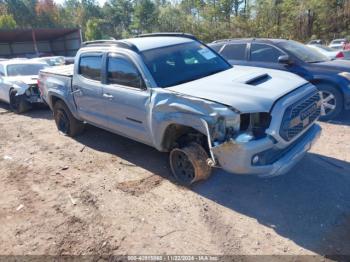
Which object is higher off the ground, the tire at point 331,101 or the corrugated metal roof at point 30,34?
the corrugated metal roof at point 30,34

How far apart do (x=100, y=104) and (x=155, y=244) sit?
2.61 m

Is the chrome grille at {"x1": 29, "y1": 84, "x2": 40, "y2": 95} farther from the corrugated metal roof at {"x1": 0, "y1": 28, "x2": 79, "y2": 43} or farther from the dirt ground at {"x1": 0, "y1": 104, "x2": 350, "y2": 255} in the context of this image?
the corrugated metal roof at {"x1": 0, "y1": 28, "x2": 79, "y2": 43}

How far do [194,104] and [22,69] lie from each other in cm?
845

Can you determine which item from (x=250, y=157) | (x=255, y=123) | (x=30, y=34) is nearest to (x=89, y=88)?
(x=255, y=123)

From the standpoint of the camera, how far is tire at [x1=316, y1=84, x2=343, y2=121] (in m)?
6.08

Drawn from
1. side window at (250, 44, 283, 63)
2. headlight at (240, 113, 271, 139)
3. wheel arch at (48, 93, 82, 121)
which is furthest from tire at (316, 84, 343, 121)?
wheel arch at (48, 93, 82, 121)

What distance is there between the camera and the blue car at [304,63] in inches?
239

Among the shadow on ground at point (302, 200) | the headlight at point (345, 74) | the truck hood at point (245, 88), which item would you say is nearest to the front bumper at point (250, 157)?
the truck hood at point (245, 88)

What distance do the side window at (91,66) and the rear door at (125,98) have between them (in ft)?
0.81

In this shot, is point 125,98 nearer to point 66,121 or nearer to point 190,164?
point 190,164

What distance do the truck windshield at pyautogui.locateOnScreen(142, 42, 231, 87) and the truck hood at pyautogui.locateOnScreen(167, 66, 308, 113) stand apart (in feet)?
0.70

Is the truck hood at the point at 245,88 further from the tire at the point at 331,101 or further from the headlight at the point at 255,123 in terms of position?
the tire at the point at 331,101

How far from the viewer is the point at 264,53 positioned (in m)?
7.05

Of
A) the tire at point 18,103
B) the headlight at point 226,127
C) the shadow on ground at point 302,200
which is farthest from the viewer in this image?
the tire at point 18,103
